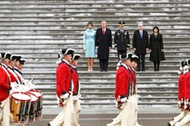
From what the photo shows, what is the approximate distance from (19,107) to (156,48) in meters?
10.2

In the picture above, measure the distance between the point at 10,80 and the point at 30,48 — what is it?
10816mm

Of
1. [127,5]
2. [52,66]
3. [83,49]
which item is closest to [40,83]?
[52,66]

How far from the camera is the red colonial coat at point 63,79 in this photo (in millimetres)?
12820

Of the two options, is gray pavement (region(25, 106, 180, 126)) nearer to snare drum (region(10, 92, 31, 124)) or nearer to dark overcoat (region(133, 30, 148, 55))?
dark overcoat (region(133, 30, 148, 55))

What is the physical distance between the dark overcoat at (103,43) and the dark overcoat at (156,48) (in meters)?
1.60

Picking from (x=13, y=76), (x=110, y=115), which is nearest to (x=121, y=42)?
(x=110, y=115)

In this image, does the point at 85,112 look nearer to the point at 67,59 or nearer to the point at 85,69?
the point at 85,69

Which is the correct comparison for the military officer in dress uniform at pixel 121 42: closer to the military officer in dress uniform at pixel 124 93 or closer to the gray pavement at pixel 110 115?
the gray pavement at pixel 110 115

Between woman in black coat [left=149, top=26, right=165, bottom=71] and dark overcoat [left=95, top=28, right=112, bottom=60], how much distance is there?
160 cm

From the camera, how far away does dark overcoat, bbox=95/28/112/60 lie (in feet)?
69.8

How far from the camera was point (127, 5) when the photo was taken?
26453 millimetres

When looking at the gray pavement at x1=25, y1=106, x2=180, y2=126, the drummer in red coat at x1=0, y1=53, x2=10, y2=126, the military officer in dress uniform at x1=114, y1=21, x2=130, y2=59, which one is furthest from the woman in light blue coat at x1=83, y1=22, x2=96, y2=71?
the drummer in red coat at x1=0, y1=53, x2=10, y2=126

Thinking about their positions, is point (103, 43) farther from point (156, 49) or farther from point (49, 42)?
point (49, 42)

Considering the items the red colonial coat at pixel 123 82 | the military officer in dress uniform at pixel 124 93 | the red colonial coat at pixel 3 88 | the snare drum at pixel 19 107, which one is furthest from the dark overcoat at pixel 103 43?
the snare drum at pixel 19 107
